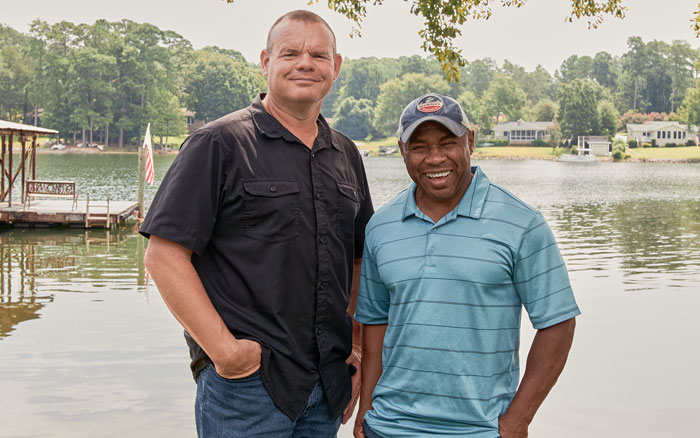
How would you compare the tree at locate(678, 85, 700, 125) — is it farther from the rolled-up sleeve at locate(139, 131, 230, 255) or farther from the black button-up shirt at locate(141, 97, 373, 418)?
the rolled-up sleeve at locate(139, 131, 230, 255)

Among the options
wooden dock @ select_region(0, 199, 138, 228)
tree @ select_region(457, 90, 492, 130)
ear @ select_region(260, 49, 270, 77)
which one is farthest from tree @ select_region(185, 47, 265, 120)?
ear @ select_region(260, 49, 270, 77)

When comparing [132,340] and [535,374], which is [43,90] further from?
[535,374]

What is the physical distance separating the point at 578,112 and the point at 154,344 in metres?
109

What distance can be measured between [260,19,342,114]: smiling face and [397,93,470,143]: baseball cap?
0.44m

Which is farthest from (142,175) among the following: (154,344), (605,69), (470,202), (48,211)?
(605,69)

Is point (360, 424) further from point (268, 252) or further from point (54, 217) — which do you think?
point (54, 217)

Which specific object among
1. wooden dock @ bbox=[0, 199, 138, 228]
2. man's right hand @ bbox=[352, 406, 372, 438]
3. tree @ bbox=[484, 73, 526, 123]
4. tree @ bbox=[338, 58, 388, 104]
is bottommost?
wooden dock @ bbox=[0, 199, 138, 228]

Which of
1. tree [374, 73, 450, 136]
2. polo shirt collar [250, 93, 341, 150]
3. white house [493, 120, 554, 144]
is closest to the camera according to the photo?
polo shirt collar [250, 93, 341, 150]

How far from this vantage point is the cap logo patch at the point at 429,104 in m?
2.69

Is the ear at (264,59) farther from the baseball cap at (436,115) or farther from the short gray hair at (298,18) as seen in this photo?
the baseball cap at (436,115)

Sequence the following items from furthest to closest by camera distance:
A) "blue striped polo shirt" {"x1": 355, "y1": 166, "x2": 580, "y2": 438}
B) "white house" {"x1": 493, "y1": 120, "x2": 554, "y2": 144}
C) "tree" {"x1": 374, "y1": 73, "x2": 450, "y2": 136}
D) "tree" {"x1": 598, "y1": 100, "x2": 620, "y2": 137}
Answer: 1. "tree" {"x1": 374, "y1": 73, "x2": 450, "y2": 136}
2. "white house" {"x1": 493, "y1": 120, "x2": 554, "y2": 144}
3. "tree" {"x1": 598, "y1": 100, "x2": 620, "y2": 137}
4. "blue striped polo shirt" {"x1": 355, "y1": 166, "x2": 580, "y2": 438}

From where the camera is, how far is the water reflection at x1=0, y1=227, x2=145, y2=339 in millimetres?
13820

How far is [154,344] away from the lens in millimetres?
10656

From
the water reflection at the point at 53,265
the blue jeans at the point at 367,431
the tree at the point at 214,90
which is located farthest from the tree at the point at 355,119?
the blue jeans at the point at 367,431
